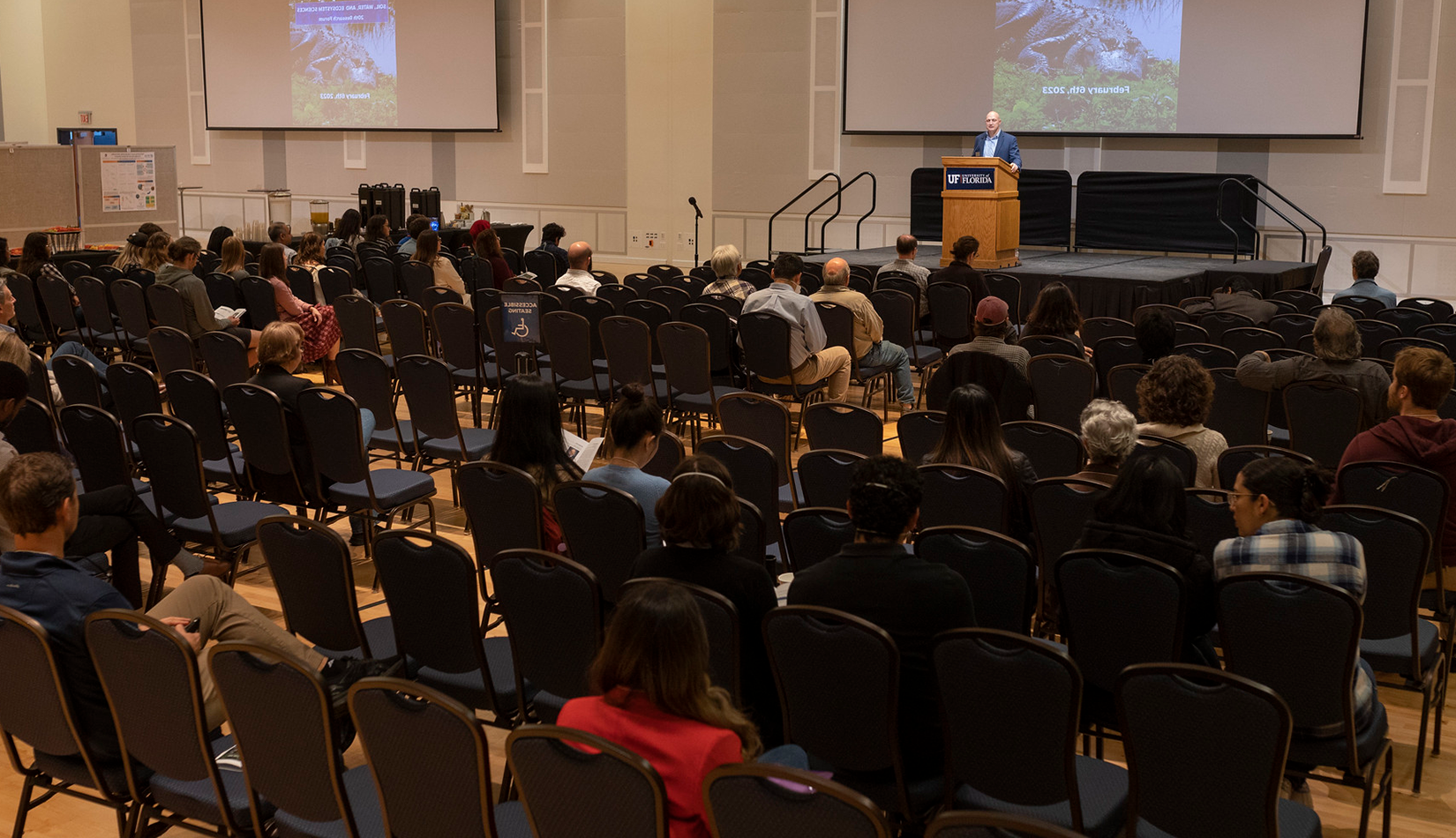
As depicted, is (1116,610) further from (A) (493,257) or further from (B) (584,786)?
(A) (493,257)

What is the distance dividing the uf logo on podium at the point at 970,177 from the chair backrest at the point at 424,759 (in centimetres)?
991

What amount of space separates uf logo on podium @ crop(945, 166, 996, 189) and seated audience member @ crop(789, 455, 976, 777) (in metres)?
9.06

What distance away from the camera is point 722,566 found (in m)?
3.20

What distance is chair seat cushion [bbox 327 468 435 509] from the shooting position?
534 cm

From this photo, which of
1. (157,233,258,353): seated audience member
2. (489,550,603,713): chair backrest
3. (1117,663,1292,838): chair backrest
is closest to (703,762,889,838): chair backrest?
(1117,663,1292,838): chair backrest

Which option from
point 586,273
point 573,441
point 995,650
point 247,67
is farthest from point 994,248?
point 247,67

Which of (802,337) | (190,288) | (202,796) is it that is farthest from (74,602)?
(190,288)

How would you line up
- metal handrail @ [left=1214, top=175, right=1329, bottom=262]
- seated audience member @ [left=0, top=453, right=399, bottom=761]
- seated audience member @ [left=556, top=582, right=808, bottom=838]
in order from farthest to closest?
metal handrail @ [left=1214, top=175, right=1329, bottom=262] < seated audience member @ [left=0, top=453, right=399, bottom=761] < seated audience member @ [left=556, top=582, right=808, bottom=838]

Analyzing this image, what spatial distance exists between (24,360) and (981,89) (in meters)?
12.4

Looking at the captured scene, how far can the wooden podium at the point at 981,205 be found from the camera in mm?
11680

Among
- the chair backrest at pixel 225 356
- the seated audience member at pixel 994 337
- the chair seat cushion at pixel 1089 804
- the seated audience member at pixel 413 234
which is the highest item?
the seated audience member at pixel 413 234

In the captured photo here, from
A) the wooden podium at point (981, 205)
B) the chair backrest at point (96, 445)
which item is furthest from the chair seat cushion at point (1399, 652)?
the wooden podium at point (981, 205)

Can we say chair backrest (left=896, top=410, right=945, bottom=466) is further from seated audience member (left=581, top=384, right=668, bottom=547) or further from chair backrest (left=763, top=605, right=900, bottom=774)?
chair backrest (left=763, top=605, right=900, bottom=774)

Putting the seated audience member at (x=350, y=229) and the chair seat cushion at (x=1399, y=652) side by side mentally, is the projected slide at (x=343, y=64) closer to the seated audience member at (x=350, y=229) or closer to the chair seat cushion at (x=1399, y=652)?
the seated audience member at (x=350, y=229)
